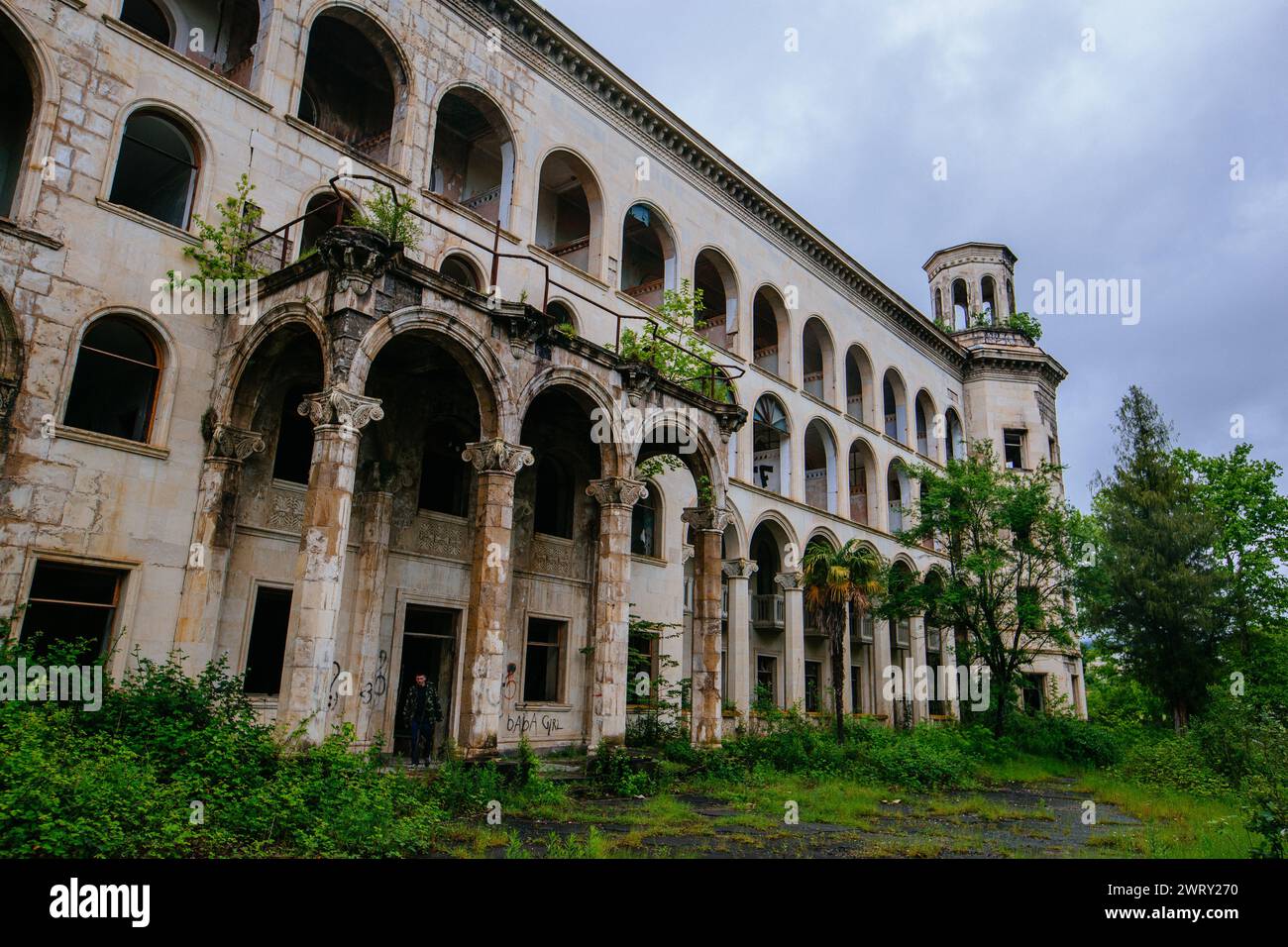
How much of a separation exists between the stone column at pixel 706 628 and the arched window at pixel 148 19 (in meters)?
14.0

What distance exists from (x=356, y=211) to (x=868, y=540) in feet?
74.0

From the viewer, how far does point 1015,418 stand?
39.5 metres

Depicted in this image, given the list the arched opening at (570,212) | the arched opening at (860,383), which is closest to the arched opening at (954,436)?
the arched opening at (860,383)

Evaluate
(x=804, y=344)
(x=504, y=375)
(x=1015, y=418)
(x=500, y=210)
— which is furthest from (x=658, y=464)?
(x=1015, y=418)

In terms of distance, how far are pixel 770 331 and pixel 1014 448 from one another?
657 inches

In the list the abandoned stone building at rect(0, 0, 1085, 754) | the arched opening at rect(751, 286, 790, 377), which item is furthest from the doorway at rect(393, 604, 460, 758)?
the arched opening at rect(751, 286, 790, 377)

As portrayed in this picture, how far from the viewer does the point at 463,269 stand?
18.2 meters

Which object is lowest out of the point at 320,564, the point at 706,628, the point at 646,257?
the point at 706,628

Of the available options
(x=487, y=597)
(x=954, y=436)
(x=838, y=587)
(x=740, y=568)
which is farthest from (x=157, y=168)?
(x=954, y=436)

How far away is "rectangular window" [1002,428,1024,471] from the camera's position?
40.0 m

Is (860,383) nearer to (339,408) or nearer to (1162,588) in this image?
(1162,588)

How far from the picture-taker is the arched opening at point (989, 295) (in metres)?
43.1
